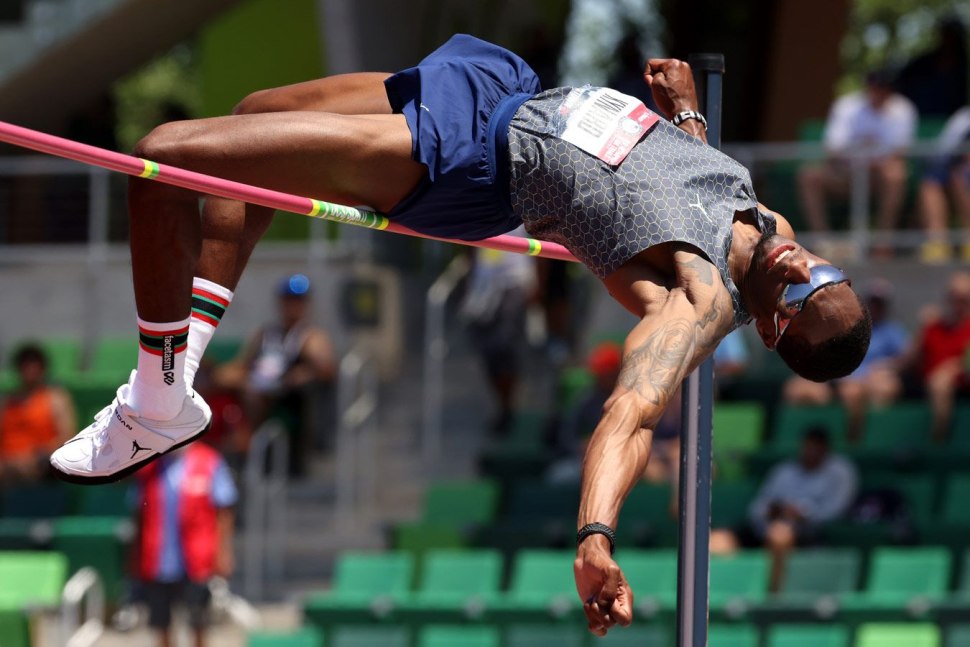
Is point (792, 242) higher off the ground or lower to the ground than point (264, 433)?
higher

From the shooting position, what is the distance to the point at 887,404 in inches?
405

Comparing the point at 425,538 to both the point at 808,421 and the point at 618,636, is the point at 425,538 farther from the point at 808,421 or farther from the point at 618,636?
the point at 808,421

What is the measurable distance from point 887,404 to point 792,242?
6.33 meters

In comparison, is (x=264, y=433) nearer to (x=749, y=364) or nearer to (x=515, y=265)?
(x=515, y=265)

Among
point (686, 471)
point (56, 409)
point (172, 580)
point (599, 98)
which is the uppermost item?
point (599, 98)

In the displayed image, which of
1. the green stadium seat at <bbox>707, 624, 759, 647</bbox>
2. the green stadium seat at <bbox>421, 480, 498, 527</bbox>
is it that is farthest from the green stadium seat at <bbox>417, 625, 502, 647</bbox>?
the green stadium seat at <bbox>421, 480, 498, 527</bbox>

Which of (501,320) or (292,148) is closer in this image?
(292,148)

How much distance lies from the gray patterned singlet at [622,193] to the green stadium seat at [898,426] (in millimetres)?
6102

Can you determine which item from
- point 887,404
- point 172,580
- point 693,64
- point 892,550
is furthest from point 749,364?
point 693,64

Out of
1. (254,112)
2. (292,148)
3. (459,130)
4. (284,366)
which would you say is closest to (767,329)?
(459,130)

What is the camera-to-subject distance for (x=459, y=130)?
416 cm

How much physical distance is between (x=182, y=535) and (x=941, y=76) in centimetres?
632

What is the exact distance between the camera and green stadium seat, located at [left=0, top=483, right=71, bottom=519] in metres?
10.3

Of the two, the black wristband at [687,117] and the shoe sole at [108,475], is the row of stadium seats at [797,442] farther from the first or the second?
the shoe sole at [108,475]
